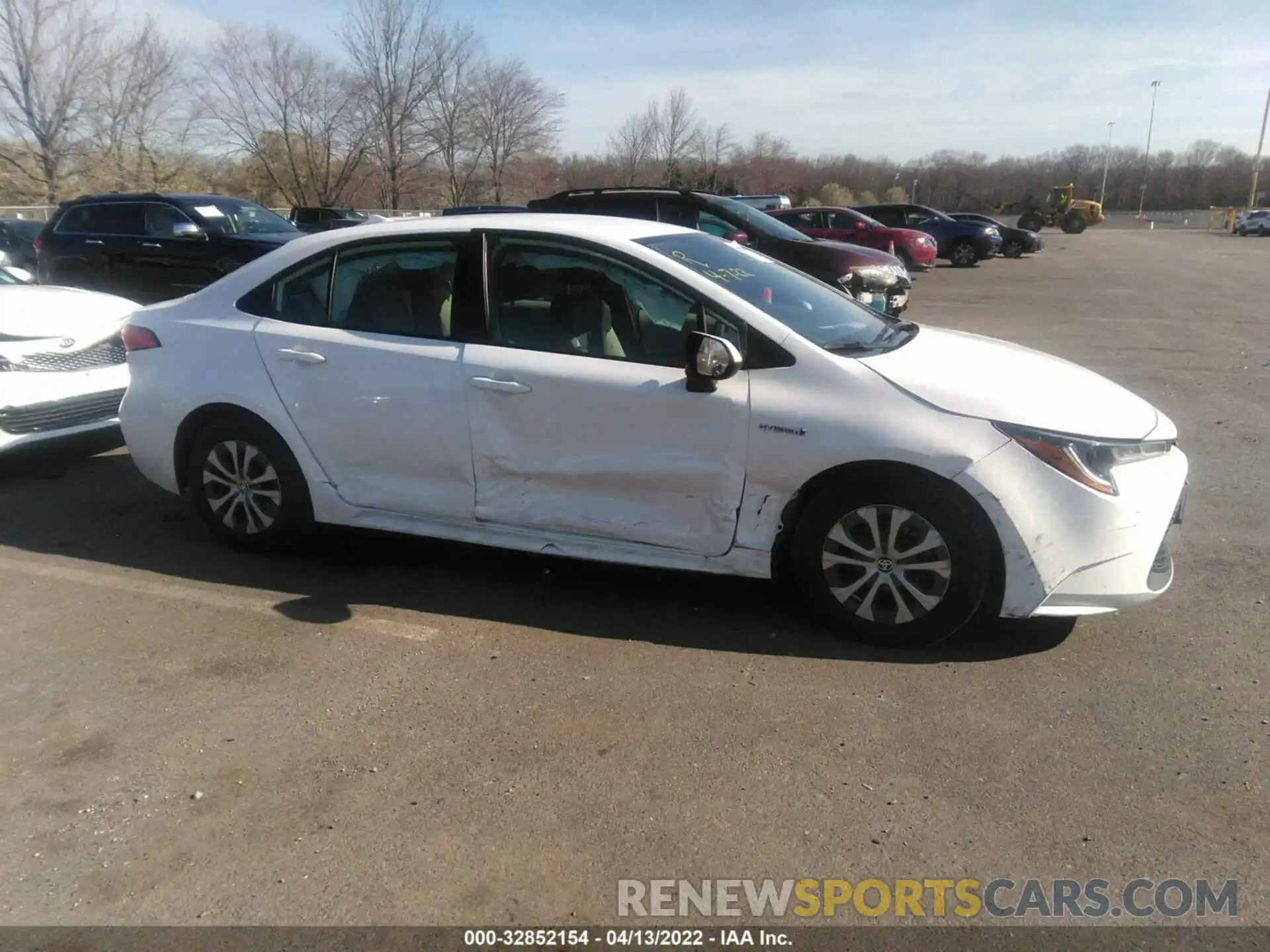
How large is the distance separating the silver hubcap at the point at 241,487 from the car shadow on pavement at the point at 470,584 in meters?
0.22

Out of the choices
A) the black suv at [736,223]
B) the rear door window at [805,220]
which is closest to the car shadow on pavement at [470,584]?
the black suv at [736,223]

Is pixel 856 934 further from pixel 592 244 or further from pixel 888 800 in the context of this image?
pixel 592 244

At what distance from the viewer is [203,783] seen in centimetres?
302

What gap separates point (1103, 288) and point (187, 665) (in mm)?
19692

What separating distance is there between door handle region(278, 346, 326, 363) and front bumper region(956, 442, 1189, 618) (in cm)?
286

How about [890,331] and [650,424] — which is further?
[890,331]

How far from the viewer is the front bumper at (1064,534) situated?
3445 mm

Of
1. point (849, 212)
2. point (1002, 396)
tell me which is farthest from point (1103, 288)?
point (1002, 396)

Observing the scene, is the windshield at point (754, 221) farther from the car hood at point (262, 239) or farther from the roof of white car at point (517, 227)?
the roof of white car at point (517, 227)

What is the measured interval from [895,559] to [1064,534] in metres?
0.60

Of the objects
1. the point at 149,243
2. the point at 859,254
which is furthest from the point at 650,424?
the point at 149,243

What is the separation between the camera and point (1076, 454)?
3471mm

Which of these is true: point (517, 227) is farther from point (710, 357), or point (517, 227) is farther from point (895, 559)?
Result: point (895, 559)

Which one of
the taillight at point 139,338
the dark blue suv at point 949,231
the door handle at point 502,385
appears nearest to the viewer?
the door handle at point 502,385
